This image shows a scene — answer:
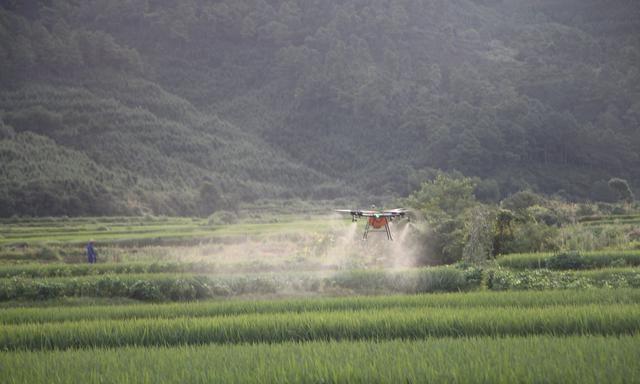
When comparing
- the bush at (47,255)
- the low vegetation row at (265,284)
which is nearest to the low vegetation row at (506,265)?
the low vegetation row at (265,284)

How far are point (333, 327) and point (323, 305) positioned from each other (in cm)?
294

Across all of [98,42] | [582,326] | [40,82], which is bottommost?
[582,326]

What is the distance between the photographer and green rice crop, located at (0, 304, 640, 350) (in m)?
9.10

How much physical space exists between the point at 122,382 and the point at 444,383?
311 cm

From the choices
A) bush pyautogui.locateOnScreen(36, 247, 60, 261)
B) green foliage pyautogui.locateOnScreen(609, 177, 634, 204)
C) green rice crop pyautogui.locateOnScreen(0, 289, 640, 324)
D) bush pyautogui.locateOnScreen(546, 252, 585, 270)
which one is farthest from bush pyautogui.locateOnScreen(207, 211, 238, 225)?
green rice crop pyautogui.locateOnScreen(0, 289, 640, 324)

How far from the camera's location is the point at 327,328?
9.68 metres

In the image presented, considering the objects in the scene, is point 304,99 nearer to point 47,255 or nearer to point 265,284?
point 47,255

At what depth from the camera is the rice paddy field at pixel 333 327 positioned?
21.5 ft

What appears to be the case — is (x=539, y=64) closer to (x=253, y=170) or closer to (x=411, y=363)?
(x=253, y=170)

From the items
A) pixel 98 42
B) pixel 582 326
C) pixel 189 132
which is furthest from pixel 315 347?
pixel 98 42

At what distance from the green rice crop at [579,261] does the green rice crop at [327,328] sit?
9122 millimetres

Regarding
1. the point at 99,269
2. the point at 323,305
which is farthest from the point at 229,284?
the point at 99,269

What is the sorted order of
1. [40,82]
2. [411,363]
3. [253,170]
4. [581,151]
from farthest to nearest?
[40,82] → [253,170] → [581,151] → [411,363]

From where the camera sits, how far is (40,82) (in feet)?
318
